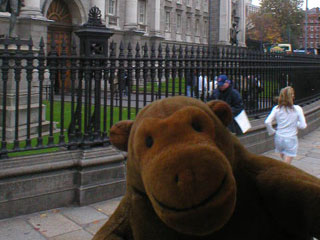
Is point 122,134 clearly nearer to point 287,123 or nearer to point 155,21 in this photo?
point 287,123

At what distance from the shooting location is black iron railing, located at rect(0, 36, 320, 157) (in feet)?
18.5

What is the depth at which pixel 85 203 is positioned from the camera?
5766 millimetres

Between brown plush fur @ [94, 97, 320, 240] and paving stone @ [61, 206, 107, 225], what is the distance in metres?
3.26

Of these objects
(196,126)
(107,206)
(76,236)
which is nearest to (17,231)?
(76,236)

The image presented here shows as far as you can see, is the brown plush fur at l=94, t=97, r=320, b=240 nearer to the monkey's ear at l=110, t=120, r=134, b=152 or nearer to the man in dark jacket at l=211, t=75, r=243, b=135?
the monkey's ear at l=110, t=120, r=134, b=152

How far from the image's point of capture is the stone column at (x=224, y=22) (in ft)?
177

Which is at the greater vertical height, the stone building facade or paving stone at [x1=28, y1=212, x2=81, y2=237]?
the stone building facade

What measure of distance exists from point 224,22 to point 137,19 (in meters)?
20.8

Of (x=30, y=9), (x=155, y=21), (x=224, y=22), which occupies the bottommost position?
(x=30, y=9)

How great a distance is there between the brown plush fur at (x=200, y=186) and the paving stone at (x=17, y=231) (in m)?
2.91

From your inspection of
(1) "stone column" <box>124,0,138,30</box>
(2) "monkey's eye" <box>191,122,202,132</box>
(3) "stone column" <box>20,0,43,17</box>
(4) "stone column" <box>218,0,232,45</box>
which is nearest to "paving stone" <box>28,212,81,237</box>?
(2) "monkey's eye" <box>191,122,202,132</box>

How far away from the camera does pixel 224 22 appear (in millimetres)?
54344

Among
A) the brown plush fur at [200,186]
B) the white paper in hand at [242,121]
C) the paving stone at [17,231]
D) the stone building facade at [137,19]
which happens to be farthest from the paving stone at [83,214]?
the brown plush fur at [200,186]

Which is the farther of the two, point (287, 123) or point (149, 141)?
point (287, 123)
